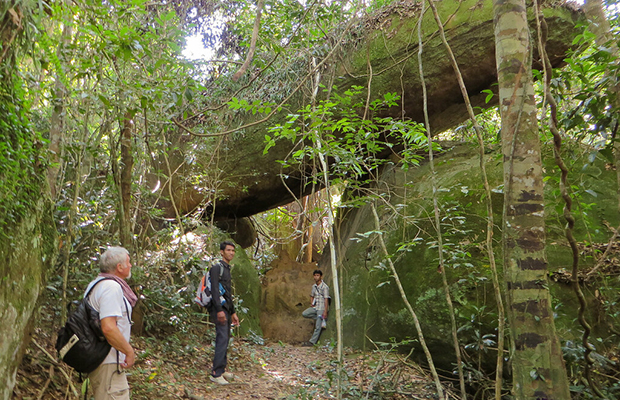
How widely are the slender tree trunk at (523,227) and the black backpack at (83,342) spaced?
2.55 metres

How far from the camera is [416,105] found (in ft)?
26.7

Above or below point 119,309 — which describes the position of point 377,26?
above

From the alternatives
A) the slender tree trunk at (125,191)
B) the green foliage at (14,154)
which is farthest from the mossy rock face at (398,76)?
the green foliage at (14,154)

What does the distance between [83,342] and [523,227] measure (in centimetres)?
280

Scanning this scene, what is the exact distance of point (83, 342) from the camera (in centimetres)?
264

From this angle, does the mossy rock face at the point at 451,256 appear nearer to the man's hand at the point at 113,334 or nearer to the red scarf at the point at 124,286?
the red scarf at the point at 124,286

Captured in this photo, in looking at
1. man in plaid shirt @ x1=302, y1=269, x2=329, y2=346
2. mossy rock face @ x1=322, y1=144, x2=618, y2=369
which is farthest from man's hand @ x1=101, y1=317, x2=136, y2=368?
man in plaid shirt @ x1=302, y1=269, x2=329, y2=346

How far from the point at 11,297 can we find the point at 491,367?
186 inches

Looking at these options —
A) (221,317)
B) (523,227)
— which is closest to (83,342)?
(221,317)

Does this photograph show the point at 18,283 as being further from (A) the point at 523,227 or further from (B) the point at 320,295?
(B) the point at 320,295

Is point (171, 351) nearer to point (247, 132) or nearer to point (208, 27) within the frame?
point (247, 132)

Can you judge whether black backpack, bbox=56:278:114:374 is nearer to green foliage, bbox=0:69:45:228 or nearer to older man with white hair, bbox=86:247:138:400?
older man with white hair, bbox=86:247:138:400

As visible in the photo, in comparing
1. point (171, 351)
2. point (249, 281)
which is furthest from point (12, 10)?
point (249, 281)

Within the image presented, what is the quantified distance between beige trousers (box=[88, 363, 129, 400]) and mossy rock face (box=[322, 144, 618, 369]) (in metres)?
2.21
